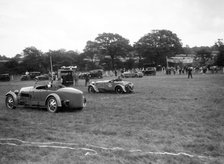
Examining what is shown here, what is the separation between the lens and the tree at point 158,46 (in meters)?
68.7

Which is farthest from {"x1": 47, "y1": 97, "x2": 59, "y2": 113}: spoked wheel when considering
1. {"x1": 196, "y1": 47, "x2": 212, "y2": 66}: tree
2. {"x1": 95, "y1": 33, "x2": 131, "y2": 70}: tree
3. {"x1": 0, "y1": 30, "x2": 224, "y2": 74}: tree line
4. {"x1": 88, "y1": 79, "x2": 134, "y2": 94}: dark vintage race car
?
{"x1": 196, "y1": 47, "x2": 212, "y2": 66}: tree

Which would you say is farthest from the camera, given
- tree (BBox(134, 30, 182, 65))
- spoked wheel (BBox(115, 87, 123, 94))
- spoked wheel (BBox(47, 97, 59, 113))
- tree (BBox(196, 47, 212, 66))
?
tree (BBox(134, 30, 182, 65))

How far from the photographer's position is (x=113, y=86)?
1717 centimetres

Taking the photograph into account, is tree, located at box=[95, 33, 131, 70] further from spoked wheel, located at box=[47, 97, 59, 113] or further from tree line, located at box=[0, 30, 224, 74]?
spoked wheel, located at box=[47, 97, 59, 113]

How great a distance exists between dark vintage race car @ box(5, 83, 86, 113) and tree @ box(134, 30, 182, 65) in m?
60.1

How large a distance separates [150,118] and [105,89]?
383 inches

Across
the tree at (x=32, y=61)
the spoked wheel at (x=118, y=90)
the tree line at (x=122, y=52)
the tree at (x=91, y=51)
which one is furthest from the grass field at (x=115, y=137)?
the tree at (x=91, y=51)

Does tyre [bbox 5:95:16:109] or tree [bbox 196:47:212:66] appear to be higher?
tree [bbox 196:47:212:66]

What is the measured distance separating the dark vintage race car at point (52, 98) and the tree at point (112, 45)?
59.7 metres

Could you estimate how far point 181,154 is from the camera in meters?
4.58

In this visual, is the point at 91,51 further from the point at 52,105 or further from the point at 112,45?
the point at 52,105

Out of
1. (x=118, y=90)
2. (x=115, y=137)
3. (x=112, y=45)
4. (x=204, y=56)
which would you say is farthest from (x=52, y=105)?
(x=204, y=56)

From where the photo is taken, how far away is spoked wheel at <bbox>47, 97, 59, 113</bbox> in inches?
371

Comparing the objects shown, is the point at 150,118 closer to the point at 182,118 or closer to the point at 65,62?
the point at 182,118
